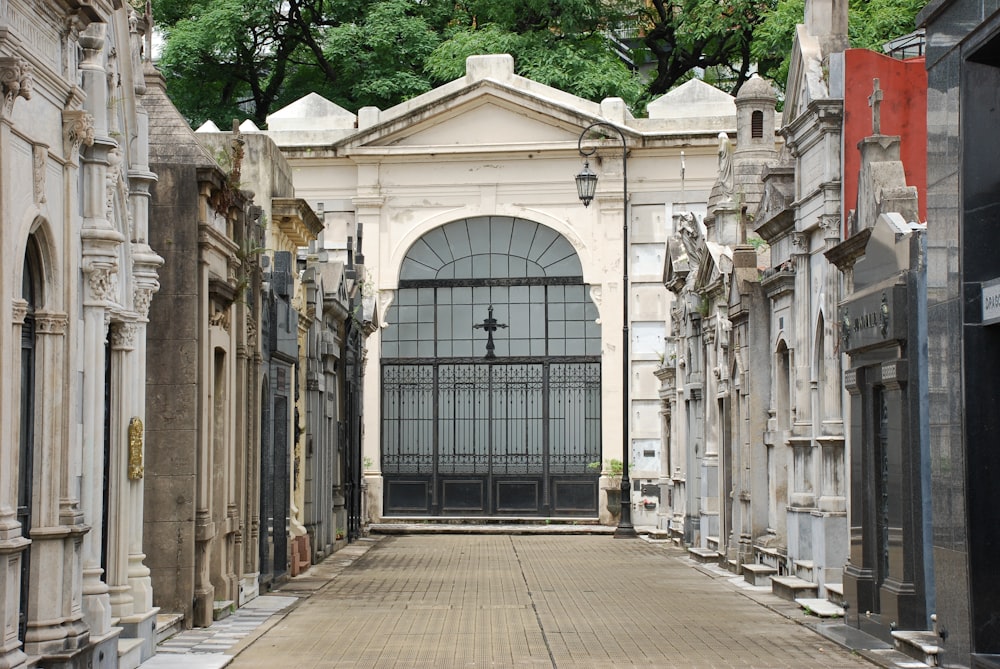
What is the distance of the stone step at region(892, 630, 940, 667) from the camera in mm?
12867

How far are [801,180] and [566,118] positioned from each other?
1951cm

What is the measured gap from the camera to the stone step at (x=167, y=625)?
14562 mm

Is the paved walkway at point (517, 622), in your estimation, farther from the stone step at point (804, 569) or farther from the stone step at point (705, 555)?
the stone step at point (804, 569)

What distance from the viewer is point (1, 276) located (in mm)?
9750

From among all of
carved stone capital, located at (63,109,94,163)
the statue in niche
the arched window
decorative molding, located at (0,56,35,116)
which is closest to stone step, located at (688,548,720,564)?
the statue in niche

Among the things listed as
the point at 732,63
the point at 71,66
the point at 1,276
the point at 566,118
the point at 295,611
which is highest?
the point at 732,63

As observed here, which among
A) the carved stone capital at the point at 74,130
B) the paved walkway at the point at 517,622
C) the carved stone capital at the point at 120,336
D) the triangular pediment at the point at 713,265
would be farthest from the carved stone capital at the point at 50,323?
the triangular pediment at the point at 713,265

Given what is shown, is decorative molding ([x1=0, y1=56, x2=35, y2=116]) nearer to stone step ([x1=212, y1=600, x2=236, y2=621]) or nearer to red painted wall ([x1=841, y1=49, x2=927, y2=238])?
stone step ([x1=212, y1=600, x2=236, y2=621])

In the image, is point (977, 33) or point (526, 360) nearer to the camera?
point (977, 33)

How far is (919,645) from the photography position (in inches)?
517

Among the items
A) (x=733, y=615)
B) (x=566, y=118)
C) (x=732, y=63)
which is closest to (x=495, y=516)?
(x=566, y=118)

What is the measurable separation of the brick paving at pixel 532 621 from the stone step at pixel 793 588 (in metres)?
0.44

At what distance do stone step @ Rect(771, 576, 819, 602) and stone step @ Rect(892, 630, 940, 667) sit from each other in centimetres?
442

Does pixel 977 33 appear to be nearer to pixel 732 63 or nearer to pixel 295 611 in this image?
pixel 295 611
